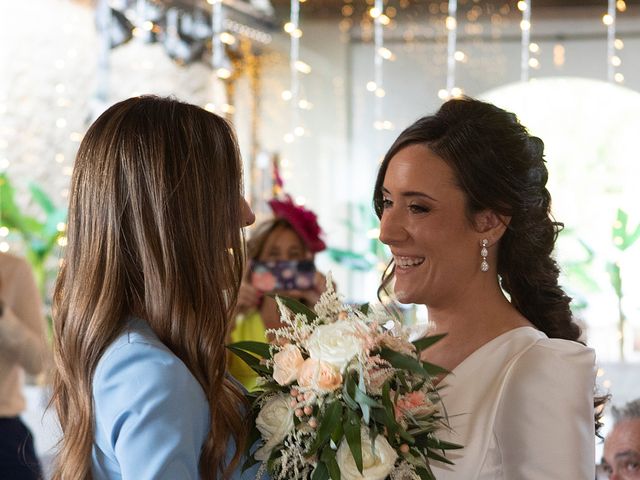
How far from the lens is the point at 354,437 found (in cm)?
163

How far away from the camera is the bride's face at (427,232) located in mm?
2135

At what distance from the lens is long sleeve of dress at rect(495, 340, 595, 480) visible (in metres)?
1.92

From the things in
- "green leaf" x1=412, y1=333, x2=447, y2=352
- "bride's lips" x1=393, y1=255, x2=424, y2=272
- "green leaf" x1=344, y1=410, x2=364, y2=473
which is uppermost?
"bride's lips" x1=393, y1=255, x2=424, y2=272

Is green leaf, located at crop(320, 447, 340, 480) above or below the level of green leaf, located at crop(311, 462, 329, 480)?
above

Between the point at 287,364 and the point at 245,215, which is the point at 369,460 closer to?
the point at 287,364

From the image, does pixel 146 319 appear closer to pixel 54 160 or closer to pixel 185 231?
pixel 185 231

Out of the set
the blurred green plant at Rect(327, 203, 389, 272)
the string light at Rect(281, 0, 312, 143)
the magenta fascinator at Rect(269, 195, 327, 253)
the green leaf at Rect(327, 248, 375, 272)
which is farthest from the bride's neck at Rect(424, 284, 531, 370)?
the string light at Rect(281, 0, 312, 143)

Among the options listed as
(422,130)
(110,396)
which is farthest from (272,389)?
(422,130)

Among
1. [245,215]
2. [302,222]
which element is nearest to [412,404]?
[245,215]

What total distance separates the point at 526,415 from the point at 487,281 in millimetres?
339

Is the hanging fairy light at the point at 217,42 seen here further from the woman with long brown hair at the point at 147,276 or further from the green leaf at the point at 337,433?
the green leaf at the point at 337,433

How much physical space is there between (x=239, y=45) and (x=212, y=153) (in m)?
6.23

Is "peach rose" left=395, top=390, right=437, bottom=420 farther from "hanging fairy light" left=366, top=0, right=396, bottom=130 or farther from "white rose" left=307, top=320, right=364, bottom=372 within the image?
"hanging fairy light" left=366, top=0, right=396, bottom=130

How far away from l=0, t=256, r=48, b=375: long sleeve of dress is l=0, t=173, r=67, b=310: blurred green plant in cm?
318
